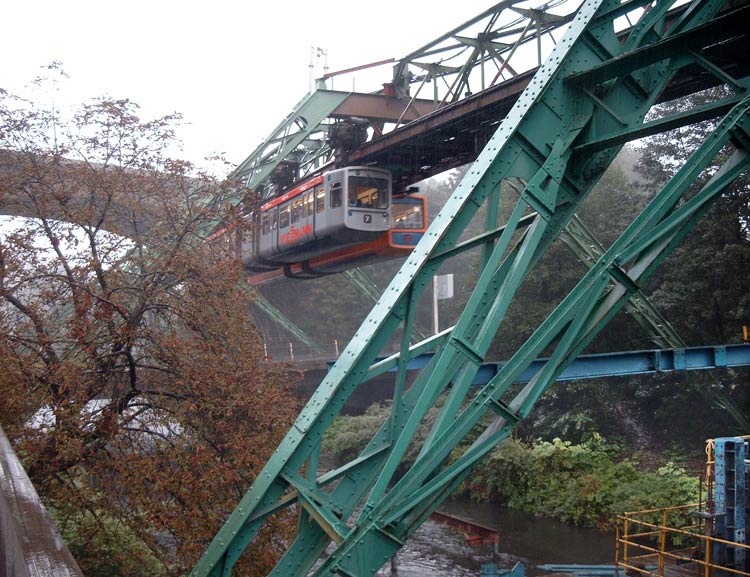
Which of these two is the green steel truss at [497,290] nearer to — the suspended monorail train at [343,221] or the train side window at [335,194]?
the suspended monorail train at [343,221]

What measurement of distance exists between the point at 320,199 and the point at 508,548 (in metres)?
10.2

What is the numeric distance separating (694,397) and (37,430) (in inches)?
849

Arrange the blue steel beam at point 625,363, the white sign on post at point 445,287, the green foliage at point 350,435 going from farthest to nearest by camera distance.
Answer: the white sign on post at point 445,287 → the green foliage at point 350,435 → the blue steel beam at point 625,363

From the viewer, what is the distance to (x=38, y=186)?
10766 millimetres

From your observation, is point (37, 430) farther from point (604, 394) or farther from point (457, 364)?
point (604, 394)

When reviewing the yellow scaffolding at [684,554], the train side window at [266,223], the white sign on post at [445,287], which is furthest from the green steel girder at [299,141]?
the yellow scaffolding at [684,554]

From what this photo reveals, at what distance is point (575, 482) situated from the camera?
2150 cm

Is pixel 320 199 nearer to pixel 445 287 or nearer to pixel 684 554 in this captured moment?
pixel 684 554

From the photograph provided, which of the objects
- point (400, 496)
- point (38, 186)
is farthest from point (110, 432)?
point (400, 496)

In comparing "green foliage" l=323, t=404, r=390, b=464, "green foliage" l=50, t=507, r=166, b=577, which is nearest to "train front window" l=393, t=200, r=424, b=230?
"green foliage" l=323, t=404, r=390, b=464

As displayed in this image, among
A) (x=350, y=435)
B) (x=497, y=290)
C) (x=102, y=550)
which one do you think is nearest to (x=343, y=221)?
(x=102, y=550)

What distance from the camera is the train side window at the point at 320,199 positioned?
19.0 metres

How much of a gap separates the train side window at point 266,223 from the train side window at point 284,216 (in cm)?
104

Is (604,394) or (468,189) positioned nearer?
(468,189)
